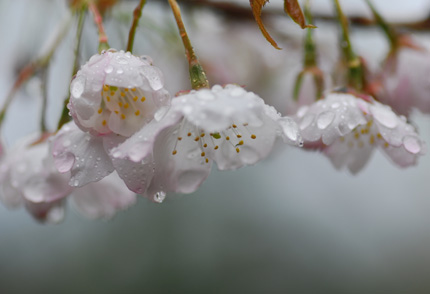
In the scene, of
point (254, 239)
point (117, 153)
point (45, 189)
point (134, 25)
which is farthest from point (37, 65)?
point (254, 239)

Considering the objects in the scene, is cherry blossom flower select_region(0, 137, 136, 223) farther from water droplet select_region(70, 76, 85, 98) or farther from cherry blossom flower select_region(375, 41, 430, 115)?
cherry blossom flower select_region(375, 41, 430, 115)

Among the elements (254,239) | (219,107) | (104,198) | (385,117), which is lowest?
(254,239)

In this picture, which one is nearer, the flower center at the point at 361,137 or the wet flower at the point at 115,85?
the wet flower at the point at 115,85

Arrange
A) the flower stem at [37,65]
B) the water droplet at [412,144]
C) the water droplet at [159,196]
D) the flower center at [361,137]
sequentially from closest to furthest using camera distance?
the water droplet at [159,196] → the water droplet at [412,144] → the flower center at [361,137] → the flower stem at [37,65]

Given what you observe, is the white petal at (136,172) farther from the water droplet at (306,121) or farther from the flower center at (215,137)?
the water droplet at (306,121)

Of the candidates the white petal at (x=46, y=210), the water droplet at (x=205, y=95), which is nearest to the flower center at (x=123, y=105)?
the water droplet at (x=205, y=95)

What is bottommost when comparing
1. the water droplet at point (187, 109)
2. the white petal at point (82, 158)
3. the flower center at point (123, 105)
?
the white petal at point (82, 158)

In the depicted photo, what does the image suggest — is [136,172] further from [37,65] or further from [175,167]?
[37,65]
